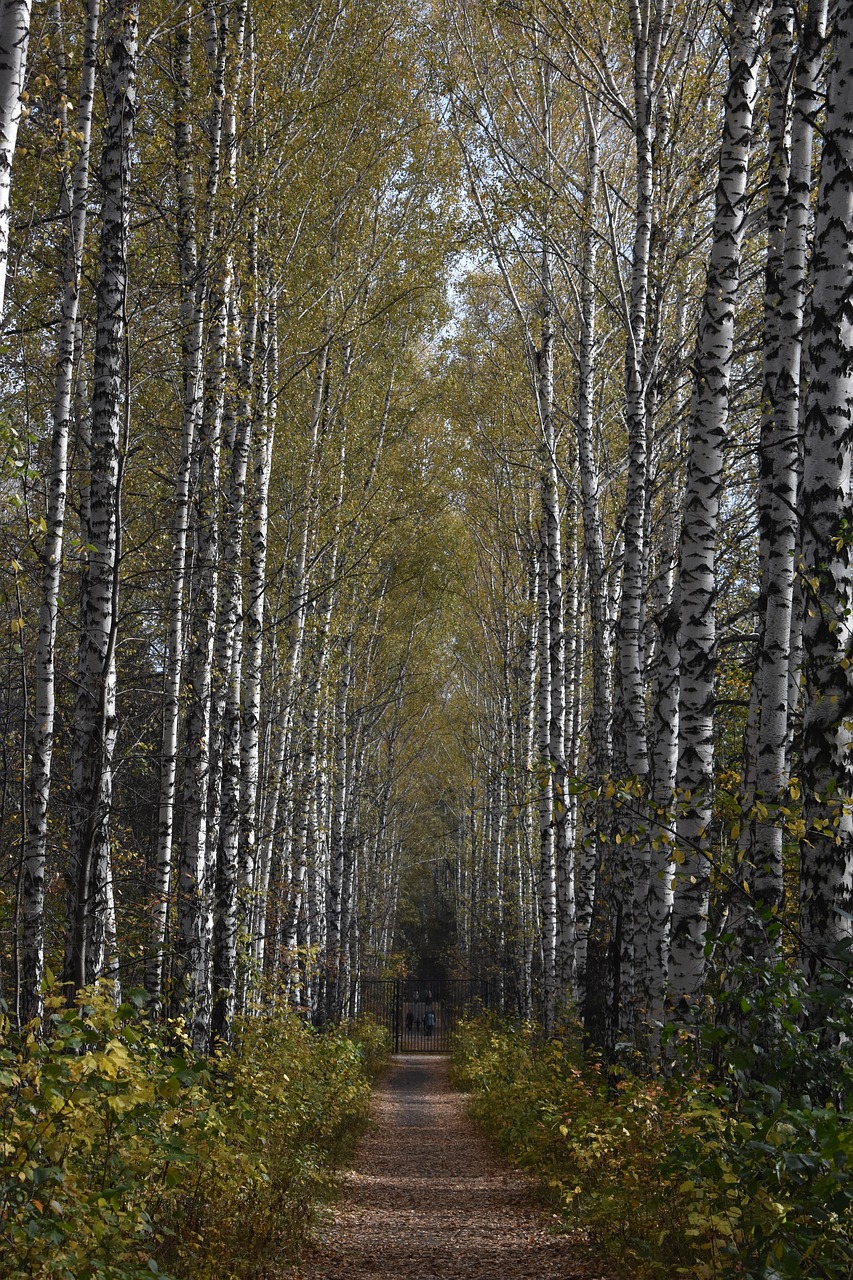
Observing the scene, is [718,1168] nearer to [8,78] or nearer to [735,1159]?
[735,1159]

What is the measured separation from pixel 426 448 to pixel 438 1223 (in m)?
16.9

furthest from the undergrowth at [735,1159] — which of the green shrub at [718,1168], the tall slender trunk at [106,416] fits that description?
the tall slender trunk at [106,416]

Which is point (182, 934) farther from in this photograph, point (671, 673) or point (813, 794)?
point (813, 794)

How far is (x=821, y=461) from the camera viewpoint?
4168 mm

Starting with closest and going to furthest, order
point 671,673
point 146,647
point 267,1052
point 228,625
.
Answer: point 671,673
point 267,1052
point 228,625
point 146,647

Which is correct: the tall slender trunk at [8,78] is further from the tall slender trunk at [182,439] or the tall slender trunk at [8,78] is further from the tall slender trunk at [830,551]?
the tall slender trunk at [182,439]

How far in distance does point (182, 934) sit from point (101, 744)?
434cm

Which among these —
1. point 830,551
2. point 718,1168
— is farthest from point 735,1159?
point 830,551

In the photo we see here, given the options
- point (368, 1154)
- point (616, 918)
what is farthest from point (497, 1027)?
point (616, 918)

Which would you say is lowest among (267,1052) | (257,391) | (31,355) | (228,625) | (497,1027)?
(497,1027)

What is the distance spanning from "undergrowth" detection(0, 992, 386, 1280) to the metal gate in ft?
69.6

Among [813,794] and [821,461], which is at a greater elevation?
[821,461]

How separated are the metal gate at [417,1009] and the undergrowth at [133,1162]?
21.2 metres

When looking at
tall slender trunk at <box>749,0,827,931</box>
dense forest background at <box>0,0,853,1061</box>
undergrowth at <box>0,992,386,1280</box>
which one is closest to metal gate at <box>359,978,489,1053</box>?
Result: dense forest background at <box>0,0,853,1061</box>
